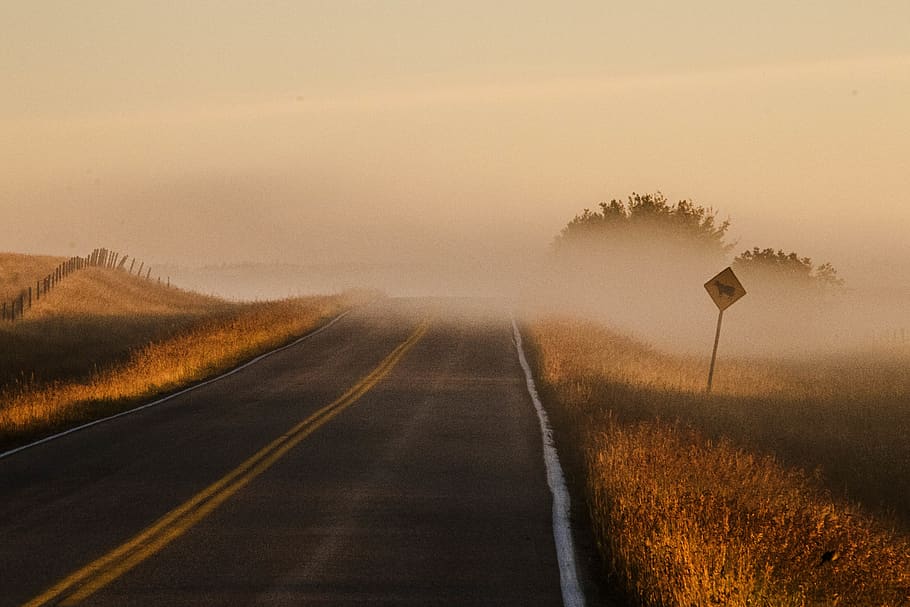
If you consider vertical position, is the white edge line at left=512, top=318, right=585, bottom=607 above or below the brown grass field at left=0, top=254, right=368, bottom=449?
below

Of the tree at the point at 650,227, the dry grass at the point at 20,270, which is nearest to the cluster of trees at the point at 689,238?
the tree at the point at 650,227

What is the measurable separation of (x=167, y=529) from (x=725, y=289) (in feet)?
61.6

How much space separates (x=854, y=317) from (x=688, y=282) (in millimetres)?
12965

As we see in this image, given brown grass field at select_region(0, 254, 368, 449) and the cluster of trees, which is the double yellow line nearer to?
brown grass field at select_region(0, 254, 368, 449)

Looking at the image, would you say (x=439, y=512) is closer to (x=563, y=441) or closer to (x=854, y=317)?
(x=563, y=441)

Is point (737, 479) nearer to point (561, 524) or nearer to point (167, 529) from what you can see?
point (561, 524)

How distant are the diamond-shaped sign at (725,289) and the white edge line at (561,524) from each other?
8016 millimetres

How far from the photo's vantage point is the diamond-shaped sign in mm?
26828

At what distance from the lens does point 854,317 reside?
83.7 meters

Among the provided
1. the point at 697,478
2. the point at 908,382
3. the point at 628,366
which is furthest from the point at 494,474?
the point at 908,382

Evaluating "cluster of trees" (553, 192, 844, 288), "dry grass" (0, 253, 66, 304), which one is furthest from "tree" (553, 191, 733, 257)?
"dry grass" (0, 253, 66, 304)

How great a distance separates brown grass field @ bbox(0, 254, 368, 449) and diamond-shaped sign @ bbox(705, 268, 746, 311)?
38.7 feet

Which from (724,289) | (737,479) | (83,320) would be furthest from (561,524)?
(83,320)

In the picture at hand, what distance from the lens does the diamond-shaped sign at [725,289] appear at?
88.0ft
